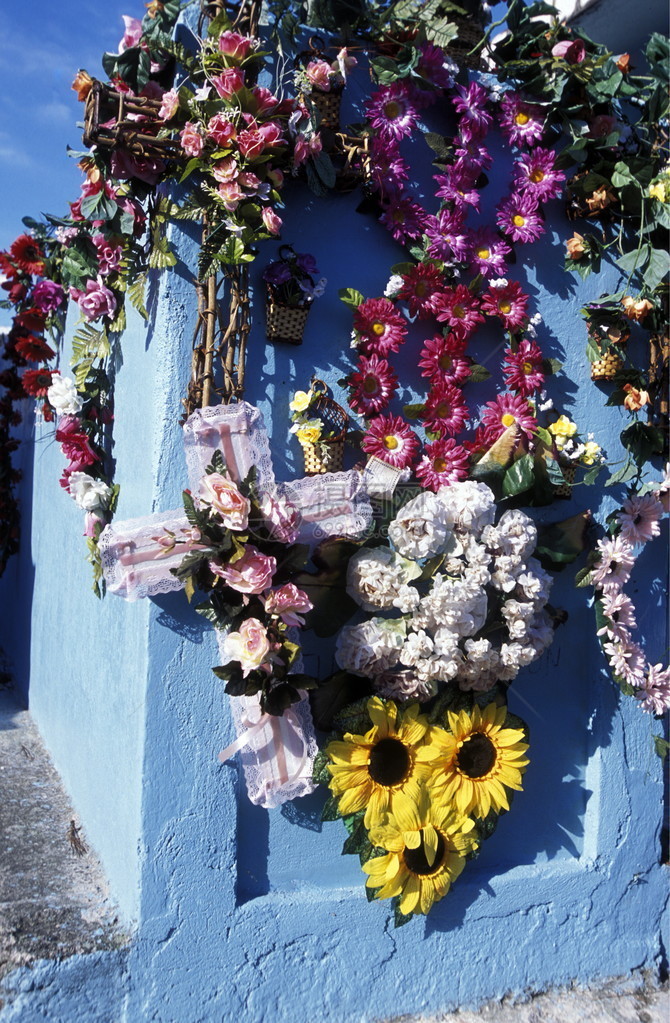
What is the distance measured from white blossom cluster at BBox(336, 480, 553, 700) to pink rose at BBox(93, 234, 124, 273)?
1285 millimetres

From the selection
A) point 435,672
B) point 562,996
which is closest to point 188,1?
point 435,672

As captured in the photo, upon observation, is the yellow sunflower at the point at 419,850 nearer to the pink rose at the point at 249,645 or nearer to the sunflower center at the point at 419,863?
the sunflower center at the point at 419,863

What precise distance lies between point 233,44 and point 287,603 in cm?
159

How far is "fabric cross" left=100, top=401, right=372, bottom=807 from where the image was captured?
2.45m

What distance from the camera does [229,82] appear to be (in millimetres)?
2424

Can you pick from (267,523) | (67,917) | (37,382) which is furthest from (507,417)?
(37,382)

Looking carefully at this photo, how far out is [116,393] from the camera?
311 centimetres

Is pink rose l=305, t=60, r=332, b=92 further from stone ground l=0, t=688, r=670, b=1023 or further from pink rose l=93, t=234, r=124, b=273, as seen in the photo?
stone ground l=0, t=688, r=670, b=1023

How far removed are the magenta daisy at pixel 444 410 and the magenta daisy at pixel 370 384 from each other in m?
0.16

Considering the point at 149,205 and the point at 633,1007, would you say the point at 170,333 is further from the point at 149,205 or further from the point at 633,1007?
the point at 633,1007

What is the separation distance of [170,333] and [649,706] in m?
2.07

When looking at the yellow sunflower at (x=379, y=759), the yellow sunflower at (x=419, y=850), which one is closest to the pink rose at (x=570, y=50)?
the yellow sunflower at (x=379, y=759)

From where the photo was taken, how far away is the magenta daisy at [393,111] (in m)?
2.74

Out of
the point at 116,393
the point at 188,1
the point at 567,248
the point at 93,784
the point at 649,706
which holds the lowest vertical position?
the point at 93,784
